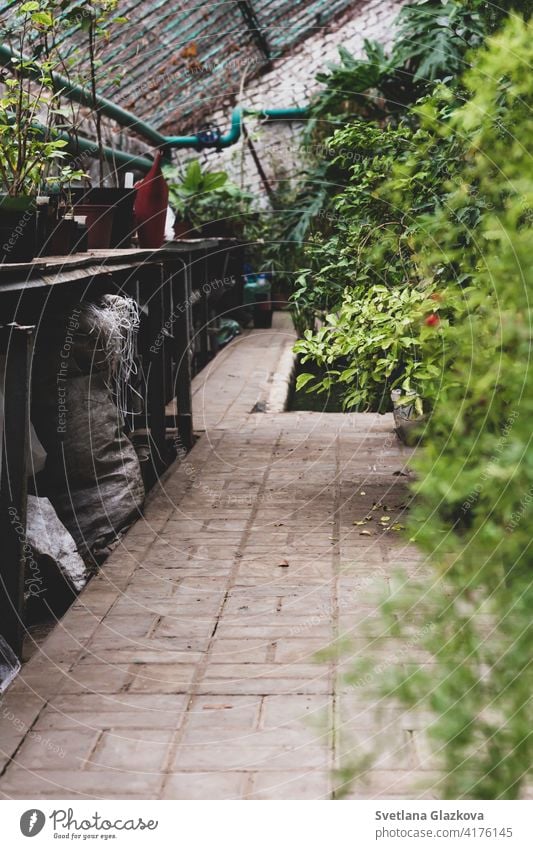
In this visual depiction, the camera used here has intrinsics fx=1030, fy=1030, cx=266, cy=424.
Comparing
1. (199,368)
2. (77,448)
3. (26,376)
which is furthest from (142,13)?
(26,376)

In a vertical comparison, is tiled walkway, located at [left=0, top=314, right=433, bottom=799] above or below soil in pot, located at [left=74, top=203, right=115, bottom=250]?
below

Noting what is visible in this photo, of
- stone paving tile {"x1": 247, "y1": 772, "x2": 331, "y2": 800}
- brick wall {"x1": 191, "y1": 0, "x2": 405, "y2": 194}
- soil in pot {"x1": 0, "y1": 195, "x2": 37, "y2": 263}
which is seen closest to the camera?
stone paving tile {"x1": 247, "y1": 772, "x2": 331, "y2": 800}

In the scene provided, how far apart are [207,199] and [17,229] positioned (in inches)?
257

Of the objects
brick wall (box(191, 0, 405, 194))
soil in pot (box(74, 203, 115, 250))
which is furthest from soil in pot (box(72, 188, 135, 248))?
brick wall (box(191, 0, 405, 194))

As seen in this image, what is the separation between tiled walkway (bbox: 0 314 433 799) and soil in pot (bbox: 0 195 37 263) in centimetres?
102

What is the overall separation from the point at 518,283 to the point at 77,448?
2.39 meters

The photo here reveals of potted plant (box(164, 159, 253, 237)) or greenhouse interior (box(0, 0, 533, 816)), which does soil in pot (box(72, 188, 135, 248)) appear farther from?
potted plant (box(164, 159, 253, 237))

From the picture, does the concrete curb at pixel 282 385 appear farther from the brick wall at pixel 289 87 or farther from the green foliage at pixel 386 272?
the brick wall at pixel 289 87

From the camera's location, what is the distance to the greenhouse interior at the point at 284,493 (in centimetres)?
142

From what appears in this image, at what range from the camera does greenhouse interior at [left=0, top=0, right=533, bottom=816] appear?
4.65ft

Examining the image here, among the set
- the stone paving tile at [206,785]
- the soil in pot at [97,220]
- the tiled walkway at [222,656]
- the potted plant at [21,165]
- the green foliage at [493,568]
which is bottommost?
the tiled walkway at [222,656]

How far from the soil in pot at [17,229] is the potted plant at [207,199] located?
5641 millimetres

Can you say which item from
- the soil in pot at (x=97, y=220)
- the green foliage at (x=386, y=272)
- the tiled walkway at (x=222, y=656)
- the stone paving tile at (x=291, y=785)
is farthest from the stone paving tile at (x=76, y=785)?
the soil in pot at (x=97, y=220)

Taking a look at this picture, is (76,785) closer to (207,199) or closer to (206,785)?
(206,785)
